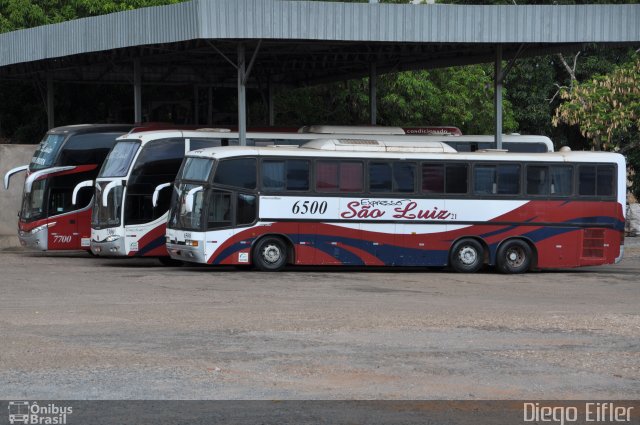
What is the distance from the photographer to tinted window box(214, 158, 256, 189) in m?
25.4

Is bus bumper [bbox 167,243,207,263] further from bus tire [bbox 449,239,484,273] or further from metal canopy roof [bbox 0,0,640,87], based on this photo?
bus tire [bbox 449,239,484,273]

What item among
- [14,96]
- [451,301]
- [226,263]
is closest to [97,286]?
[226,263]

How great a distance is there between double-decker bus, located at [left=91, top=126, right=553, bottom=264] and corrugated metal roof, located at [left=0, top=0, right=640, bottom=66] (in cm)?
263

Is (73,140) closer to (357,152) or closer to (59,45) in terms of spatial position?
(59,45)

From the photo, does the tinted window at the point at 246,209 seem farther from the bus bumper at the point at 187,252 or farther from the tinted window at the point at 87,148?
the tinted window at the point at 87,148

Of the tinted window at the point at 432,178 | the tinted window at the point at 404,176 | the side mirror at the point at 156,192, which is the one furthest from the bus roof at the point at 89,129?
the tinted window at the point at 432,178

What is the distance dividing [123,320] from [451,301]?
595 cm

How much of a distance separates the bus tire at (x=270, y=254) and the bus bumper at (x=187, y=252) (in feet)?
4.02

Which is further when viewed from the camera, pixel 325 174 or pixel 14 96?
pixel 14 96

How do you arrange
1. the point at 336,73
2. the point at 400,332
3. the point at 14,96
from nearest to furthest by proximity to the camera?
1. the point at 400,332
2. the point at 336,73
3. the point at 14,96

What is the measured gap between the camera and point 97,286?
840 inches

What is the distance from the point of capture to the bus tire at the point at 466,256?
1054 inches

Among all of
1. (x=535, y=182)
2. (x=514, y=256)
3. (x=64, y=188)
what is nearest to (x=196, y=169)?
(x=64, y=188)
